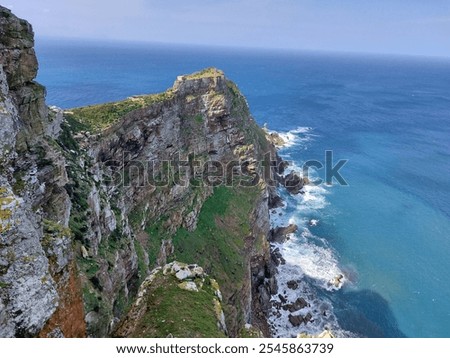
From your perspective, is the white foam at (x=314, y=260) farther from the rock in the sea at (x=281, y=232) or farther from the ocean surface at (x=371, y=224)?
the rock in the sea at (x=281, y=232)

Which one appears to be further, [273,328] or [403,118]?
[403,118]

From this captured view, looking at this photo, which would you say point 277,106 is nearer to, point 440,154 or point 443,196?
point 440,154

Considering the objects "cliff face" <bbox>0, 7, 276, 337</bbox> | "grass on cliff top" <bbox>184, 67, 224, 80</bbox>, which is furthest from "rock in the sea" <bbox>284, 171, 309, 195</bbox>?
"grass on cliff top" <bbox>184, 67, 224, 80</bbox>

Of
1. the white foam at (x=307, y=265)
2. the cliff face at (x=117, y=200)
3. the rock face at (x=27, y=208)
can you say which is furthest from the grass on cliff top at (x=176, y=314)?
the white foam at (x=307, y=265)

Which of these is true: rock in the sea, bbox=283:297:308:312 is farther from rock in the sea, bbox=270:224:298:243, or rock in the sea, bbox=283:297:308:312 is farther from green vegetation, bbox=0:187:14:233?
green vegetation, bbox=0:187:14:233

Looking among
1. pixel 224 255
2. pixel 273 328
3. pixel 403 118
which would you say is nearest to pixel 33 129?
pixel 224 255

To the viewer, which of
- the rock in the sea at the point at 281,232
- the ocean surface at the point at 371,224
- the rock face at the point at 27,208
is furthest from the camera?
the rock in the sea at the point at 281,232

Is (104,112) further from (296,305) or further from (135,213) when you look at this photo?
(296,305)
